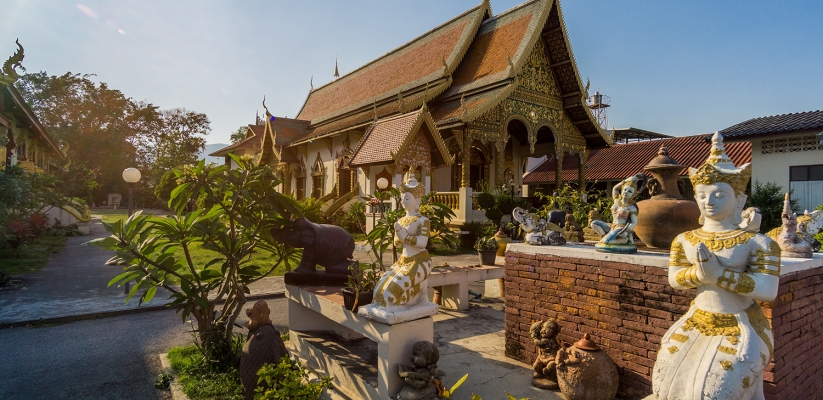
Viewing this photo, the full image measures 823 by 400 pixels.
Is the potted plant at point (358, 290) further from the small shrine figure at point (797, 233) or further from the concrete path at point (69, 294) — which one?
the concrete path at point (69, 294)

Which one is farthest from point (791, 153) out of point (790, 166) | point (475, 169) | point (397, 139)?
point (397, 139)

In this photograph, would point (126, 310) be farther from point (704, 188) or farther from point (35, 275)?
point (704, 188)

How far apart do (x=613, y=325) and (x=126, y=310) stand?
7.20m

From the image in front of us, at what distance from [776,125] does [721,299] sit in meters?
15.7

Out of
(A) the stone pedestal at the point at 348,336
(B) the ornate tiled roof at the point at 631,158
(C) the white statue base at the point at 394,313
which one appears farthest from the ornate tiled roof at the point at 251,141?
(C) the white statue base at the point at 394,313

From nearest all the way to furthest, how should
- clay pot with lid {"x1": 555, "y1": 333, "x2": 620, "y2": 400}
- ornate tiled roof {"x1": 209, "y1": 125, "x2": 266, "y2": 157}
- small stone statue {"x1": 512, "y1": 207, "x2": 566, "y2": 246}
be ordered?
clay pot with lid {"x1": 555, "y1": 333, "x2": 620, "y2": 400} < small stone statue {"x1": 512, "y1": 207, "x2": 566, "y2": 246} < ornate tiled roof {"x1": 209, "y1": 125, "x2": 266, "y2": 157}

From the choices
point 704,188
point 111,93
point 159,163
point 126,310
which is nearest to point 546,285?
point 704,188

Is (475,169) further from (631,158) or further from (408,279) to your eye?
(408,279)

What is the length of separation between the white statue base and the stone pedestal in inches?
1.9

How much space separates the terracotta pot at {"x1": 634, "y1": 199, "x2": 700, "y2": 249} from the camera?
4.24 meters

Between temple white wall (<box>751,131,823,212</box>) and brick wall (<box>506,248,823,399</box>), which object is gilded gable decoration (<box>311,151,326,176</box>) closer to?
temple white wall (<box>751,131,823,212</box>)

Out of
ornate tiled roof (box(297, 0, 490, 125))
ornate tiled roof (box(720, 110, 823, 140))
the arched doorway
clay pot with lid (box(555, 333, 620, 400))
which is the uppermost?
ornate tiled roof (box(297, 0, 490, 125))

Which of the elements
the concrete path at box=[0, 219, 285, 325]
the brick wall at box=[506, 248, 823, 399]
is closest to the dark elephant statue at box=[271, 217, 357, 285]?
the brick wall at box=[506, 248, 823, 399]

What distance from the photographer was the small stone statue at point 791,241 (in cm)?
389
